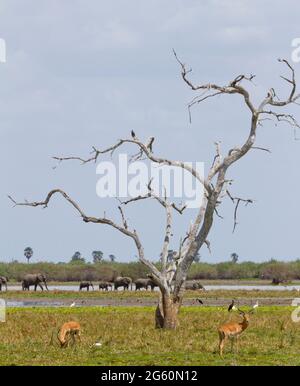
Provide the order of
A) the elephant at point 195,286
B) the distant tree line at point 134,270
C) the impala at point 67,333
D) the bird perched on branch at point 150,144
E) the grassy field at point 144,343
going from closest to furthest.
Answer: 1. the grassy field at point 144,343
2. the impala at point 67,333
3. the bird perched on branch at point 150,144
4. the elephant at point 195,286
5. the distant tree line at point 134,270

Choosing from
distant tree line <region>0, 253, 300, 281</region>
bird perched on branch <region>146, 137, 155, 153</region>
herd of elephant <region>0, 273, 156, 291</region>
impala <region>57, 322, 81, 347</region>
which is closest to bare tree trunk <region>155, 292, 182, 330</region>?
bird perched on branch <region>146, 137, 155, 153</region>

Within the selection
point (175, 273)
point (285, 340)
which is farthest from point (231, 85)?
point (285, 340)

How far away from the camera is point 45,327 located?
31.2 metres

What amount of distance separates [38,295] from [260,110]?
129 ft

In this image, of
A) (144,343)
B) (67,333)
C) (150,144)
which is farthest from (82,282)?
(67,333)

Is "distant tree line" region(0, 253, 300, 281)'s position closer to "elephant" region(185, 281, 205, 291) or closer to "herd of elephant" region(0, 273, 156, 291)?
"herd of elephant" region(0, 273, 156, 291)

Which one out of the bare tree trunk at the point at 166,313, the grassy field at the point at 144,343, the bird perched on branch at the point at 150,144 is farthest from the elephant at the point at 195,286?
the bird perched on branch at the point at 150,144

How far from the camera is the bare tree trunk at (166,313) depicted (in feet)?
101

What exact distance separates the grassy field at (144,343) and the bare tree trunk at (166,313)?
383 millimetres

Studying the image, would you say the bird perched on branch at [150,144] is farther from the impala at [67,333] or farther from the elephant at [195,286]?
the elephant at [195,286]

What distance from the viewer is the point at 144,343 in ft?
82.1

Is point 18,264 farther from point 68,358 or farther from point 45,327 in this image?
point 68,358
